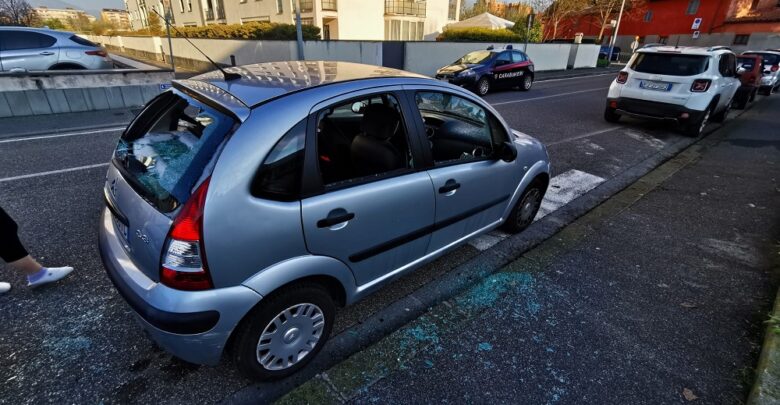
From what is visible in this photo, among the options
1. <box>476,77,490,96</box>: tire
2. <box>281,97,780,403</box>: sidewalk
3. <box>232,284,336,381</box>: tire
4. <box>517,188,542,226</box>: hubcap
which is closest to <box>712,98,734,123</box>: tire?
<box>476,77,490,96</box>: tire

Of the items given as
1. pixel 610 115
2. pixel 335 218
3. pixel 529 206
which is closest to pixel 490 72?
pixel 610 115

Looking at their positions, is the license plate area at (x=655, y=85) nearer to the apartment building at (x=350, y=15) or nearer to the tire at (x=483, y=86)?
the tire at (x=483, y=86)

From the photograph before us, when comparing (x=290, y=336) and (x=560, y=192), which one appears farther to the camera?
(x=560, y=192)

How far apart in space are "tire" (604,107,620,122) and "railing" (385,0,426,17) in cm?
2108

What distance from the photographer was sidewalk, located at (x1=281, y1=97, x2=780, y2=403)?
7.10 feet

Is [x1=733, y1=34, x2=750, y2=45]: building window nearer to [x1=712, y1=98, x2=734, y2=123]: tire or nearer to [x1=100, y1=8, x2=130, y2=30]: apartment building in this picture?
[x1=712, y1=98, x2=734, y2=123]: tire

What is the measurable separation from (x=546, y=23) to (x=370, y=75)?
44.7 meters

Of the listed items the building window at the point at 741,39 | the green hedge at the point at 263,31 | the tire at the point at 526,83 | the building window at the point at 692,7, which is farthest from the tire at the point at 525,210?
the building window at the point at 692,7

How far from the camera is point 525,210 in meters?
3.82

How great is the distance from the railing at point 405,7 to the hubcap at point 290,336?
91.4ft

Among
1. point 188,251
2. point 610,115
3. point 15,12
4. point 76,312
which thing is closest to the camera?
point 188,251

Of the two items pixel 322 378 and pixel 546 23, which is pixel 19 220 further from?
pixel 546 23

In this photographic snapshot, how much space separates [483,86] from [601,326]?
1138 cm

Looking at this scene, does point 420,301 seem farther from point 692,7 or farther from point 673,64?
point 692,7
